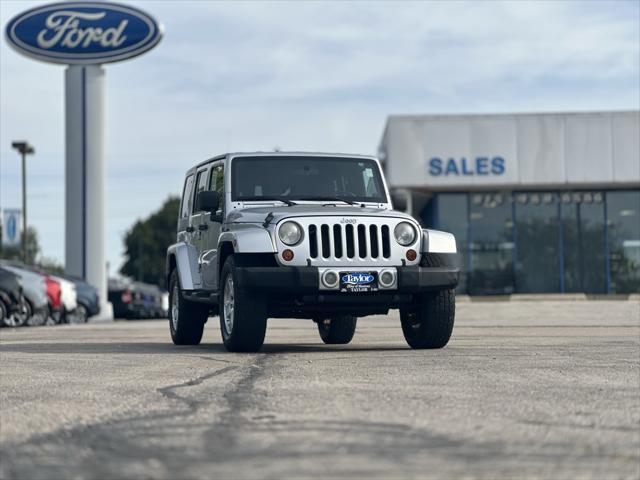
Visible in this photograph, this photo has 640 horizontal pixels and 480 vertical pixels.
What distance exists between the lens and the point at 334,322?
50.3 feet

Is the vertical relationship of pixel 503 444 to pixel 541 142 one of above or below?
below

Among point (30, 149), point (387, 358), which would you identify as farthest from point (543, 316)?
point (30, 149)

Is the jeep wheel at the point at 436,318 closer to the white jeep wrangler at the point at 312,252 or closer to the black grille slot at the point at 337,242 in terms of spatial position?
the white jeep wrangler at the point at 312,252

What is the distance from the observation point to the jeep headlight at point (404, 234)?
12234 mm

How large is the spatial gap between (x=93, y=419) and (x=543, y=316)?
65.3ft

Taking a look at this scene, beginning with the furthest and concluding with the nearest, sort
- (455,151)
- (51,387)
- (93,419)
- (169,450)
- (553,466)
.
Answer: (455,151)
(51,387)
(93,419)
(169,450)
(553,466)

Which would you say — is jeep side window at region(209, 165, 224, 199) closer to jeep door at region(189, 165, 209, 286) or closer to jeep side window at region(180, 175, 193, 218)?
jeep door at region(189, 165, 209, 286)

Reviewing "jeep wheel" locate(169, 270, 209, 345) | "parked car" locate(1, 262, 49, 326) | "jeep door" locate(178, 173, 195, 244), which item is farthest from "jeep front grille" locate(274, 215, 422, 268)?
"parked car" locate(1, 262, 49, 326)

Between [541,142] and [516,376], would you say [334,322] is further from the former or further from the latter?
[541,142]

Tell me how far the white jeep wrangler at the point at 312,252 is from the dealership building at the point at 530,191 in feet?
90.9

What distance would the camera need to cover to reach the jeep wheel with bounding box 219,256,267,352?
11797 mm

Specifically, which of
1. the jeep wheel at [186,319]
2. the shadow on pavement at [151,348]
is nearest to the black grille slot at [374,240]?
the shadow on pavement at [151,348]

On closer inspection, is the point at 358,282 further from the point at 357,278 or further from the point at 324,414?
the point at 324,414

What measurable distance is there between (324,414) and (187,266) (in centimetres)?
804
